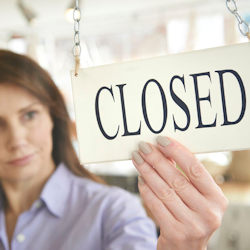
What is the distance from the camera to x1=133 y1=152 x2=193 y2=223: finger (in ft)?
2.09

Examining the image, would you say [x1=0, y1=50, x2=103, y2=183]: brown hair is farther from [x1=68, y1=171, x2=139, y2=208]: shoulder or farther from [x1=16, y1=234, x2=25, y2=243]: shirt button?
[x1=16, y1=234, x2=25, y2=243]: shirt button

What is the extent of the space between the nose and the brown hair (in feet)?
0.49

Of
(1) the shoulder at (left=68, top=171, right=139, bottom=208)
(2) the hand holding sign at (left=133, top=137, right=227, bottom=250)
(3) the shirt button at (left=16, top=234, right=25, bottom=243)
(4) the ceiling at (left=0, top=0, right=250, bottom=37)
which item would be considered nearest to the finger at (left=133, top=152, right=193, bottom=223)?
(2) the hand holding sign at (left=133, top=137, right=227, bottom=250)

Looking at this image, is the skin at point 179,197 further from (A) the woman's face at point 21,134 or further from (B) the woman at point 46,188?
(A) the woman's face at point 21,134

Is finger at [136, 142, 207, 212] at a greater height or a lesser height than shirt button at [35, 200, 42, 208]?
greater

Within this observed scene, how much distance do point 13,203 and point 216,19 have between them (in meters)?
2.70

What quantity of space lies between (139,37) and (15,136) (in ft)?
8.27

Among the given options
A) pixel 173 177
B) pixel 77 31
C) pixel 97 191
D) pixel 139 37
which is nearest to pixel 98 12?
pixel 139 37

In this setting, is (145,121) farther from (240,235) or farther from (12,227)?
(240,235)

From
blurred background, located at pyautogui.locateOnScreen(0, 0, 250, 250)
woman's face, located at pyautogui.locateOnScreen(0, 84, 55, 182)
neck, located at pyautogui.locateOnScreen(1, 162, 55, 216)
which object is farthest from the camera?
blurred background, located at pyautogui.locateOnScreen(0, 0, 250, 250)

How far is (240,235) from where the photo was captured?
2791 mm

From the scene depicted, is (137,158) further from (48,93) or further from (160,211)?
(48,93)

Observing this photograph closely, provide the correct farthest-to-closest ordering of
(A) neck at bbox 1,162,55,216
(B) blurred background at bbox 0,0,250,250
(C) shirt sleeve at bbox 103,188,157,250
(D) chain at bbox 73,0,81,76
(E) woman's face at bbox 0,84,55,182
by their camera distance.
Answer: (B) blurred background at bbox 0,0,250,250, (A) neck at bbox 1,162,55,216, (E) woman's face at bbox 0,84,55,182, (C) shirt sleeve at bbox 103,188,157,250, (D) chain at bbox 73,0,81,76

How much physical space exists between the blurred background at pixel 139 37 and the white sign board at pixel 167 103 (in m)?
2.21
